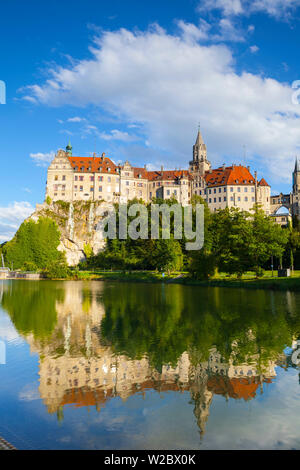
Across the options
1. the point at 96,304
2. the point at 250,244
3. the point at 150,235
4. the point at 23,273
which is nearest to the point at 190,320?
the point at 96,304

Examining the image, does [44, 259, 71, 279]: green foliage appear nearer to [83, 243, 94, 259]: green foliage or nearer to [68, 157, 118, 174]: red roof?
[83, 243, 94, 259]: green foliage

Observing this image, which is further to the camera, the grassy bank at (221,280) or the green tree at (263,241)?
the green tree at (263,241)

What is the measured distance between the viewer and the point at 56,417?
831 centimetres

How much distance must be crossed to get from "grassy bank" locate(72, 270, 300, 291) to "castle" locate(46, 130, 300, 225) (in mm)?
38312

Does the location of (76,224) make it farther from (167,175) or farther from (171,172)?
(171,172)

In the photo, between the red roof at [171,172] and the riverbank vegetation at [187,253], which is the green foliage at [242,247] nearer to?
the riverbank vegetation at [187,253]

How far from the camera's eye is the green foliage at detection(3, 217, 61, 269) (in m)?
89.1

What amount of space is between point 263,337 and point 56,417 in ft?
36.0

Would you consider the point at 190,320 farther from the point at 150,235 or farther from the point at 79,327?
the point at 150,235

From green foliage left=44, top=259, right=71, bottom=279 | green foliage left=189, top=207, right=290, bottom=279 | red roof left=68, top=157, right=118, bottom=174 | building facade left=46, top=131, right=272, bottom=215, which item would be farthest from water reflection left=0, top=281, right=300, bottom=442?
red roof left=68, top=157, right=118, bottom=174

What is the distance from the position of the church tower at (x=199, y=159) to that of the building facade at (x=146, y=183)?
17.6 inches

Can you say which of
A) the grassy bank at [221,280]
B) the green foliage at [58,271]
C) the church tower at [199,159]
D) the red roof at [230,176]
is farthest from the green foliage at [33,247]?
the church tower at [199,159]

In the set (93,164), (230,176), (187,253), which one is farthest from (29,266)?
(230,176)

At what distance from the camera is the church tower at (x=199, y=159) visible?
12444 cm
